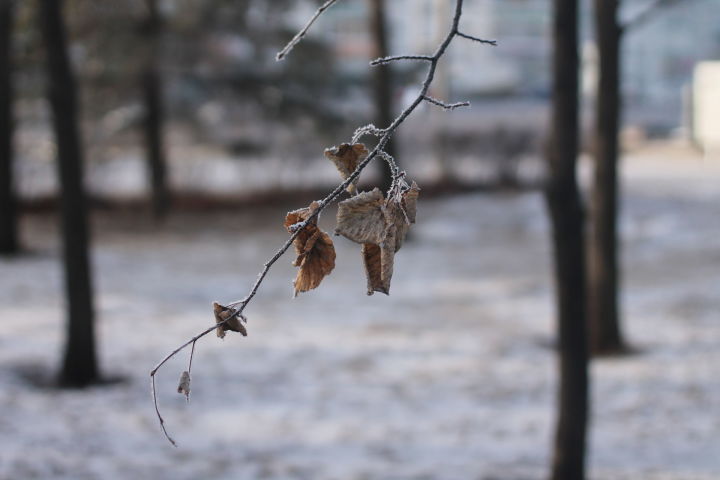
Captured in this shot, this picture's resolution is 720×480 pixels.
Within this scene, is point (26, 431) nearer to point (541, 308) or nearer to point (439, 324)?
point (439, 324)

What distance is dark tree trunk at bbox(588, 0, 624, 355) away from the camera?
8086mm

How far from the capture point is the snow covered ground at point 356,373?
5953mm

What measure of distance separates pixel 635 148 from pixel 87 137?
15.7m

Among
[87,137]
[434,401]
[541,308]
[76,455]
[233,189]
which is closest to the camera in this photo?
[76,455]

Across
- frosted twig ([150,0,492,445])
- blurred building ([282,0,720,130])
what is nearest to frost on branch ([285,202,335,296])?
frosted twig ([150,0,492,445])

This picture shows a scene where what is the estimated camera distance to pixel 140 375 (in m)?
7.70

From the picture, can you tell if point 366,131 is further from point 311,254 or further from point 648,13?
point 648,13

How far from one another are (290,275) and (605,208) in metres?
5.43

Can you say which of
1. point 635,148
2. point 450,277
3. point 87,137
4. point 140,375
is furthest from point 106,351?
point 635,148

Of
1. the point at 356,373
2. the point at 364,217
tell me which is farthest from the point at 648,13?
the point at 364,217

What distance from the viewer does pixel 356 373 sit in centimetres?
812

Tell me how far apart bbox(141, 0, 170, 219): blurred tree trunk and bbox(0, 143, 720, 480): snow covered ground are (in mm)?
2798

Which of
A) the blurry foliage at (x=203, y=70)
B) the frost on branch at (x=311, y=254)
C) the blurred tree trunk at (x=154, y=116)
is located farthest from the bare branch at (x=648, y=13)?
the blurred tree trunk at (x=154, y=116)

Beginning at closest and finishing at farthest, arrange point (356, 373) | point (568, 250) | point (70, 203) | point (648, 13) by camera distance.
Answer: point (568, 250)
point (648, 13)
point (70, 203)
point (356, 373)
